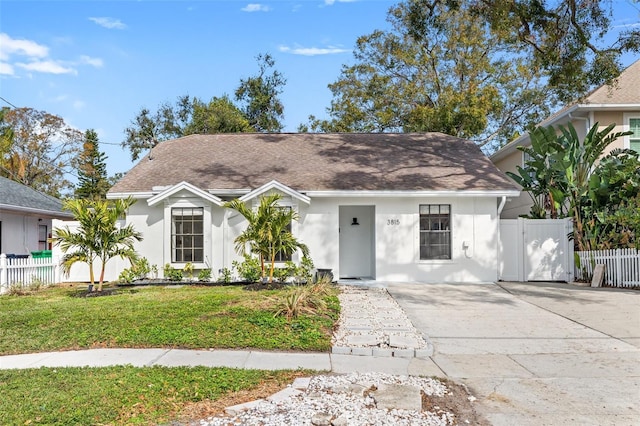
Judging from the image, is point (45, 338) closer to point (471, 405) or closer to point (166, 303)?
point (166, 303)

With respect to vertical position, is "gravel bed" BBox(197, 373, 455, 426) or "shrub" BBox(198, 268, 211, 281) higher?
"shrub" BBox(198, 268, 211, 281)

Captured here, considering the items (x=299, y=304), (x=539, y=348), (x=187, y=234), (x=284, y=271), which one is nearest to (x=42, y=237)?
(x=187, y=234)

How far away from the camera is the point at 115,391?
17.3ft

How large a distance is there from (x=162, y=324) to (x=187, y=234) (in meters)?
6.31

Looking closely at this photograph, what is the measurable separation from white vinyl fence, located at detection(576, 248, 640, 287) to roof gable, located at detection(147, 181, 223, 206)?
1095cm

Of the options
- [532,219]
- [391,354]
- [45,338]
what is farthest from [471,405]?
[532,219]

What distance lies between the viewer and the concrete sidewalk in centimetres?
637

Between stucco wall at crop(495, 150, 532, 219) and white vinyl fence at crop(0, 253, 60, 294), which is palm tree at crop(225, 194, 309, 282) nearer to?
white vinyl fence at crop(0, 253, 60, 294)

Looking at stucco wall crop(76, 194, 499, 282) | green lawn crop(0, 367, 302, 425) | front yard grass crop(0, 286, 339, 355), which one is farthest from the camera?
stucco wall crop(76, 194, 499, 282)

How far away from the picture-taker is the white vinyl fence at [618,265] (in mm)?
13086

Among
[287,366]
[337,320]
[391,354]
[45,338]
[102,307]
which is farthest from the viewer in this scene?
[102,307]

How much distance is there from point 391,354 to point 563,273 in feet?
33.0

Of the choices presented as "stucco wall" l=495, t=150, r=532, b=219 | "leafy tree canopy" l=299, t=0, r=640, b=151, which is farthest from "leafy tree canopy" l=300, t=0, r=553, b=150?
"stucco wall" l=495, t=150, r=532, b=219

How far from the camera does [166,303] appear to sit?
10.4m
